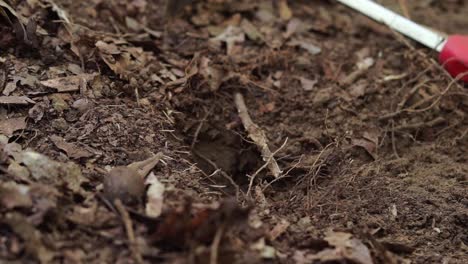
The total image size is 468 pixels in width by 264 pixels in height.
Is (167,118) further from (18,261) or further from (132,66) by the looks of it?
(18,261)

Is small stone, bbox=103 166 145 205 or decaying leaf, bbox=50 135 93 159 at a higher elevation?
small stone, bbox=103 166 145 205

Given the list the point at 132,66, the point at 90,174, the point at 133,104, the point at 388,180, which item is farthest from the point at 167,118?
the point at 388,180

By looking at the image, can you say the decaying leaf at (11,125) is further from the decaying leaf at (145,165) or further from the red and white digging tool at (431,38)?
the red and white digging tool at (431,38)

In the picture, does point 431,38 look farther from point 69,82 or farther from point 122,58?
point 69,82

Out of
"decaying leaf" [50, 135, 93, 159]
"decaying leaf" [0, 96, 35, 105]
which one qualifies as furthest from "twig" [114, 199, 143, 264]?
"decaying leaf" [0, 96, 35, 105]

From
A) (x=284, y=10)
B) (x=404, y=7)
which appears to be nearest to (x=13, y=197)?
(x=284, y=10)

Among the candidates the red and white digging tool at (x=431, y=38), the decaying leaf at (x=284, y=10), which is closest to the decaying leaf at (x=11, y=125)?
the decaying leaf at (x=284, y=10)

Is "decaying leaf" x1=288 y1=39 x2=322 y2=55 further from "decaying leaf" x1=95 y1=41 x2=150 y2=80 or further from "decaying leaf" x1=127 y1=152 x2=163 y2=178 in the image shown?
"decaying leaf" x1=127 y1=152 x2=163 y2=178
